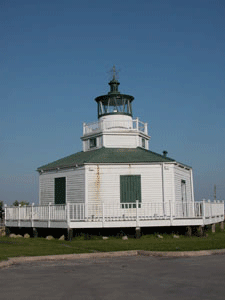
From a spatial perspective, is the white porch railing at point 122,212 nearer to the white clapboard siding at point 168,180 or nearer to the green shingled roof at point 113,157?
the white clapboard siding at point 168,180

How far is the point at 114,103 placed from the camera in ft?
90.8

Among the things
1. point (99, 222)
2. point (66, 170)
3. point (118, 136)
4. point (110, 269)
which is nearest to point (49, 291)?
point (110, 269)

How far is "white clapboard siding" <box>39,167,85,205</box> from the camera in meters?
22.5

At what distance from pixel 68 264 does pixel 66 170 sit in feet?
41.8

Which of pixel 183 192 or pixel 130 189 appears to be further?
pixel 183 192

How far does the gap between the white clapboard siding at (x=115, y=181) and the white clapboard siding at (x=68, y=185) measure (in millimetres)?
545

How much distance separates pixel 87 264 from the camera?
11141 mm

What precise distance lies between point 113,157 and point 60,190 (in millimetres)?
3946

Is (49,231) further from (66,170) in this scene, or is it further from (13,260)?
(13,260)

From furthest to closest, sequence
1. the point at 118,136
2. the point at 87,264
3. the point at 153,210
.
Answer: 1. the point at 118,136
2. the point at 153,210
3. the point at 87,264

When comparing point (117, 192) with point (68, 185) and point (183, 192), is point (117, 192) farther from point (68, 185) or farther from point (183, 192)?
point (183, 192)

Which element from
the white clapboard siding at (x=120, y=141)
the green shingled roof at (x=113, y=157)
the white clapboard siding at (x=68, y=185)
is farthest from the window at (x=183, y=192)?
the white clapboard siding at (x=68, y=185)

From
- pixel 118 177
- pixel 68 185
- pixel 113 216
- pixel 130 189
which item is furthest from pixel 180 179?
pixel 68 185

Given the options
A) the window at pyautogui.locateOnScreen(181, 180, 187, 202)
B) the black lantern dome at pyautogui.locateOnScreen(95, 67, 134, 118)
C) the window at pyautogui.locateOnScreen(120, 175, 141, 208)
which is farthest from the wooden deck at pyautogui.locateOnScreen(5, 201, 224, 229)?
the black lantern dome at pyautogui.locateOnScreen(95, 67, 134, 118)
